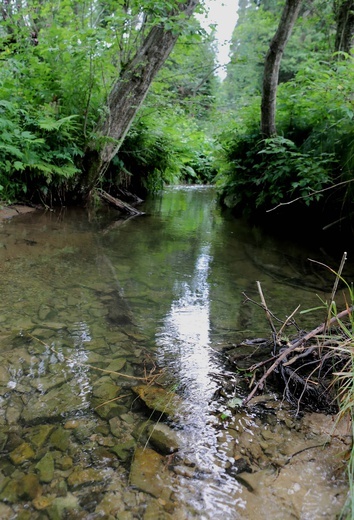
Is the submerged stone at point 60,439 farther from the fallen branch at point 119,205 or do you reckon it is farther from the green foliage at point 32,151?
the fallen branch at point 119,205

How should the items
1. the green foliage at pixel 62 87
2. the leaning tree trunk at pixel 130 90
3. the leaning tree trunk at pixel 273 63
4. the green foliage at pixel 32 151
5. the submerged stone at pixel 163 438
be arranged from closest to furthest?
the submerged stone at pixel 163 438 → the green foliage at pixel 32 151 → the green foliage at pixel 62 87 → the leaning tree trunk at pixel 130 90 → the leaning tree trunk at pixel 273 63

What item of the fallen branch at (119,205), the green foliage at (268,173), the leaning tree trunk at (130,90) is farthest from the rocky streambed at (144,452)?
the fallen branch at (119,205)

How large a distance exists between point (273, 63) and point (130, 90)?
2626 millimetres

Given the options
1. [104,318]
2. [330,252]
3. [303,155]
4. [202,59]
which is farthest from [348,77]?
[104,318]

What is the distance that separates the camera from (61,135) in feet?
20.1

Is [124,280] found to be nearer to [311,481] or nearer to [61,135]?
[311,481]

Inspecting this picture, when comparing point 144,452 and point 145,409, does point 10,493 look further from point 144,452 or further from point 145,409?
point 145,409

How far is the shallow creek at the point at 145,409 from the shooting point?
1.31 meters

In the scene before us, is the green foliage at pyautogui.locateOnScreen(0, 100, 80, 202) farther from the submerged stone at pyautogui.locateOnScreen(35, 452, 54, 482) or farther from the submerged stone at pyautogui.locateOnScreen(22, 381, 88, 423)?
the submerged stone at pyautogui.locateOnScreen(35, 452, 54, 482)

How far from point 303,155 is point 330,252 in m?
1.59

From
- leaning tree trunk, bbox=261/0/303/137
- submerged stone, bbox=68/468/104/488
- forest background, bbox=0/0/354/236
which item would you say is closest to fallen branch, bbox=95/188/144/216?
forest background, bbox=0/0/354/236

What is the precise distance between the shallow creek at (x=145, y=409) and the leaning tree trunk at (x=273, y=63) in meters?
4.40

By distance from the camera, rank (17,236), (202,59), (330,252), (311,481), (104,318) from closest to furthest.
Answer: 1. (311,481)
2. (104,318)
3. (17,236)
4. (330,252)
5. (202,59)

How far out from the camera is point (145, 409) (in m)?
1.78
